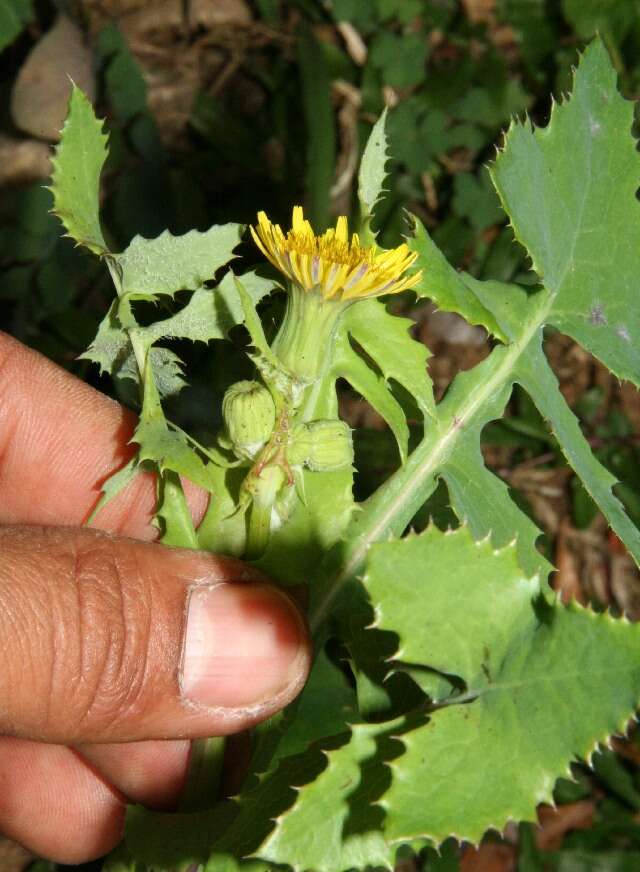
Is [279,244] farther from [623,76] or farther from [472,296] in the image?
[623,76]

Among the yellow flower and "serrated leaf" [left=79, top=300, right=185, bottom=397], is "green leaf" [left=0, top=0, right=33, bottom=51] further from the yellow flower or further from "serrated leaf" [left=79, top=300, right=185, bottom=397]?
the yellow flower

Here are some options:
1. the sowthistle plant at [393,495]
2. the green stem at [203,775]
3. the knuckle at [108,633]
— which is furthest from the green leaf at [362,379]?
the green stem at [203,775]

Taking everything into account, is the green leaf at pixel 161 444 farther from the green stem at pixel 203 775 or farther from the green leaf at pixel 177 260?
the green stem at pixel 203 775

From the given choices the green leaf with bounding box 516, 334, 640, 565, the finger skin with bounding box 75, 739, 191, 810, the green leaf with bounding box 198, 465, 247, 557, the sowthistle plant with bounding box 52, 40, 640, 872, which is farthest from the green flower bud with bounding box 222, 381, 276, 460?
the finger skin with bounding box 75, 739, 191, 810

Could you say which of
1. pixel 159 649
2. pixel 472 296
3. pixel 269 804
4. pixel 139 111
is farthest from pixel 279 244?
pixel 139 111

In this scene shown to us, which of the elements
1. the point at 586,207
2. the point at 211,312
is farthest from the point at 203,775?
the point at 586,207

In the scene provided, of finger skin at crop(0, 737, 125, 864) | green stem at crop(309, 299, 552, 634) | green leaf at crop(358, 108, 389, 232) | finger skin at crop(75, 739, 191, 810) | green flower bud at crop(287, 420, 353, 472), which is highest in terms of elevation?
green leaf at crop(358, 108, 389, 232)

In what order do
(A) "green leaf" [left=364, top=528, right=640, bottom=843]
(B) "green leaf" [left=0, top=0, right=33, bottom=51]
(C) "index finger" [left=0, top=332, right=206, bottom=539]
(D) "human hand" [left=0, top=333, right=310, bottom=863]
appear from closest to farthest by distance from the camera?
(A) "green leaf" [left=364, top=528, right=640, bottom=843], (D) "human hand" [left=0, top=333, right=310, bottom=863], (C) "index finger" [left=0, top=332, right=206, bottom=539], (B) "green leaf" [left=0, top=0, right=33, bottom=51]
